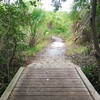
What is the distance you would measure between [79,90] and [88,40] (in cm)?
517

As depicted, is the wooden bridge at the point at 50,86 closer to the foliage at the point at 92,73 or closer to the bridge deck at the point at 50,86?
the bridge deck at the point at 50,86

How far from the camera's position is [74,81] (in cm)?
289

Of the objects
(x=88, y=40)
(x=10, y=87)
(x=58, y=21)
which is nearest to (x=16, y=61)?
(x=10, y=87)

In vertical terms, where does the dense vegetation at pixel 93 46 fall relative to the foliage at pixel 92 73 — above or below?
above

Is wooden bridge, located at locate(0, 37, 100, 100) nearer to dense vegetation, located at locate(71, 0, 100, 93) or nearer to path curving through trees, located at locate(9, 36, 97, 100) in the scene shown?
path curving through trees, located at locate(9, 36, 97, 100)

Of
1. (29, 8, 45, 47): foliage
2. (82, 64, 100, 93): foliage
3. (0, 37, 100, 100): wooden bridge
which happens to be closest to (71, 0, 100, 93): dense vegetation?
Answer: (82, 64, 100, 93): foliage

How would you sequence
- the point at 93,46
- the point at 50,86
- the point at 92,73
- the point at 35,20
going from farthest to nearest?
the point at 35,20 → the point at 92,73 → the point at 93,46 → the point at 50,86

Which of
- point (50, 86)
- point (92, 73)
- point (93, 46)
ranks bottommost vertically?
point (92, 73)

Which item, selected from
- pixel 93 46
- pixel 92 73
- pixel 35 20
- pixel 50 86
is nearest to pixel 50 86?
pixel 50 86

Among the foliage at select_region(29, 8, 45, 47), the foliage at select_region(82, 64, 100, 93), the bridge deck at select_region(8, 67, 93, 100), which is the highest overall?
the foliage at select_region(29, 8, 45, 47)

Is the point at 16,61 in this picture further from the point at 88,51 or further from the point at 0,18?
the point at 88,51

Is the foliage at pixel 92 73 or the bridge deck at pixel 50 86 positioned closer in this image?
the bridge deck at pixel 50 86

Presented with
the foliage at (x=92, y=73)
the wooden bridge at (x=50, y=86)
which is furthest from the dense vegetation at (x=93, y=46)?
the wooden bridge at (x=50, y=86)

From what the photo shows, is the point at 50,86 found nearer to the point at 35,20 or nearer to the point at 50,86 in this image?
the point at 50,86
